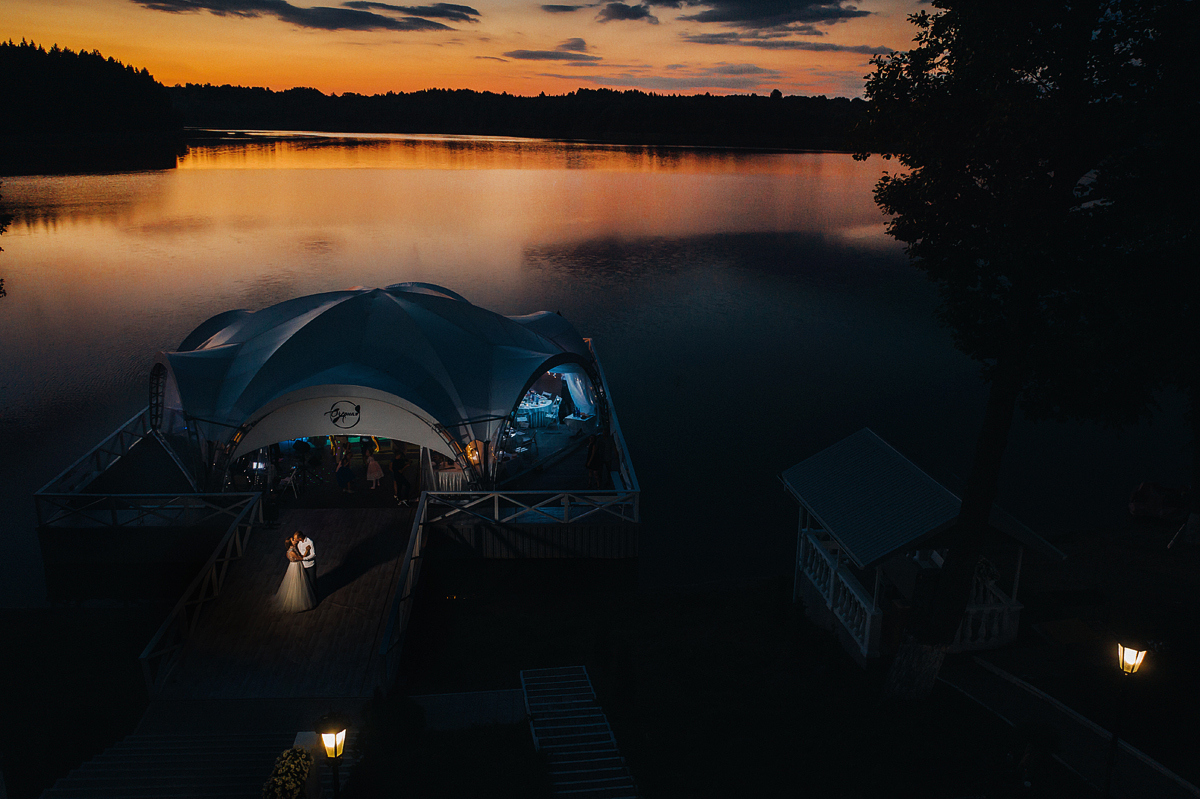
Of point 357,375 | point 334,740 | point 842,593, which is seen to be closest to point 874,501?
point 842,593

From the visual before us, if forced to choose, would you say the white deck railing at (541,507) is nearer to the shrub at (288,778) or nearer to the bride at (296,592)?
the bride at (296,592)

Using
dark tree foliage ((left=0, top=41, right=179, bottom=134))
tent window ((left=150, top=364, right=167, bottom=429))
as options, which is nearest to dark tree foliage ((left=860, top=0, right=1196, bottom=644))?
tent window ((left=150, top=364, right=167, bottom=429))

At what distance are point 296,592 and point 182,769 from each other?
4.41 m

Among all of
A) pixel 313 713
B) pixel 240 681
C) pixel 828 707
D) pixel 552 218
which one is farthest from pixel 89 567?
pixel 552 218

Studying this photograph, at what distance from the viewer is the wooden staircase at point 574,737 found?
8758 mm

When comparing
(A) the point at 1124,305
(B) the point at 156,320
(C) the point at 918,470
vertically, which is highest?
(A) the point at 1124,305

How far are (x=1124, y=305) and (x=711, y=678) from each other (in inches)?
307

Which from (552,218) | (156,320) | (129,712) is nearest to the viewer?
(129,712)

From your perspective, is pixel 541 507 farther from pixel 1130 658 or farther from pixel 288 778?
pixel 1130 658

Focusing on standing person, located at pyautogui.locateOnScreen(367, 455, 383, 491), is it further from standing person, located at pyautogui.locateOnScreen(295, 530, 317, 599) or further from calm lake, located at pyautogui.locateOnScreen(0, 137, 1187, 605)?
calm lake, located at pyautogui.locateOnScreen(0, 137, 1187, 605)

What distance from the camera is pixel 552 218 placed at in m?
84.8

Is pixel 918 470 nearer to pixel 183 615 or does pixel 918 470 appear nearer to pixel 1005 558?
pixel 1005 558

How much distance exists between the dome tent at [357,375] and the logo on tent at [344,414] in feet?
0.07

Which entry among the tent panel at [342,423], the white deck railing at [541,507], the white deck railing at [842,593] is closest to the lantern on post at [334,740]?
the white deck railing at [842,593]
